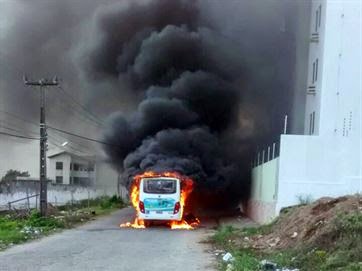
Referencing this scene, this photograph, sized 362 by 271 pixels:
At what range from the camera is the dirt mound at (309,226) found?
1111cm

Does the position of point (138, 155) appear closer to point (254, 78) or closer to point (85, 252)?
point (254, 78)

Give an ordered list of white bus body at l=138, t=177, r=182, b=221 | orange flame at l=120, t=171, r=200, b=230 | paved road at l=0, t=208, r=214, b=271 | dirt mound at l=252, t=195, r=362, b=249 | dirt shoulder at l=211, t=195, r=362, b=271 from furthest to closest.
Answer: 1. orange flame at l=120, t=171, r=200, b=230
2. white bus body at l=138, t=177, r=182, b=221
3. dirt mound at l=252, t=195, r=362, b=249
4. paved road at l=0, t=208, r=214, b=271
5. dirt shoulder at l=211, t=195, r=362, b=271

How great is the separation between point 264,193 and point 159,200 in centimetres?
465

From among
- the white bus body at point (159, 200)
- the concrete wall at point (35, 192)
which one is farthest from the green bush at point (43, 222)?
the concrete wall at point (35, 192)

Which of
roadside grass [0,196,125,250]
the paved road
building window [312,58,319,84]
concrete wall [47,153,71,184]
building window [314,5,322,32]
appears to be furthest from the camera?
concrete wall [47,153,71,184]

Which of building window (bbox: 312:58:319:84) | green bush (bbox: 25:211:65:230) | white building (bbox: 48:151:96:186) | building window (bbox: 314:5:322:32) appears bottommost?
white building (bbox: 48:151:96:186)

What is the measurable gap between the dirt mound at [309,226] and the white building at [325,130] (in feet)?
15.5

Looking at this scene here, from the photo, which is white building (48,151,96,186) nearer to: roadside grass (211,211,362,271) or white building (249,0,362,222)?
white building (249,0,362,222)

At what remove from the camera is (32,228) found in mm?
19094

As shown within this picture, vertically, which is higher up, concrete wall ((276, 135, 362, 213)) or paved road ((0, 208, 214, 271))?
concrete wall ((276, 135, 362, 213))

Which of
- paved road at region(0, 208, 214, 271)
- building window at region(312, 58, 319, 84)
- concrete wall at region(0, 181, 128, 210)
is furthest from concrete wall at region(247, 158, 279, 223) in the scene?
concrete wall at region(0, 181, 128, 210)

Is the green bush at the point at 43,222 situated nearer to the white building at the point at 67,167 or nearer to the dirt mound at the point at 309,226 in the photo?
the dirt mound at the point at 309,226

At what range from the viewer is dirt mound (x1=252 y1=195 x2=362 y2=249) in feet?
36.5

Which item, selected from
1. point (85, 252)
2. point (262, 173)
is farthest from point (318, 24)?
point (85, 252)
